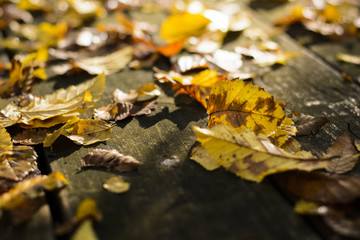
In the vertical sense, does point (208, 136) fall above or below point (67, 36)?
above

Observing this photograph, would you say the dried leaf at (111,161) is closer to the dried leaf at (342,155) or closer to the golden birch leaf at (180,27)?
the dried leaf at (342,155)

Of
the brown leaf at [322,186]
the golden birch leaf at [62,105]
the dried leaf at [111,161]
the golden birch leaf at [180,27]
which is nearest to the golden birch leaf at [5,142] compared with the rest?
the golden birch leaf at [62,105]

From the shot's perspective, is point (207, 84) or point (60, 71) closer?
point (207, 84)

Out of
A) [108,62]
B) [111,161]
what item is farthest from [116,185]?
[108,62]

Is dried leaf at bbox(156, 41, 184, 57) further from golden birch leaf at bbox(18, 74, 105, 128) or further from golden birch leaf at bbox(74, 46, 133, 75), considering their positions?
golden birch leaf at bbox(18, 74, 105, 128)

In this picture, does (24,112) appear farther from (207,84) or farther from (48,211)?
(207,84)

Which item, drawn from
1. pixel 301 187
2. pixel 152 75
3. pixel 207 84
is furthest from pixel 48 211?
pixel 152 75
